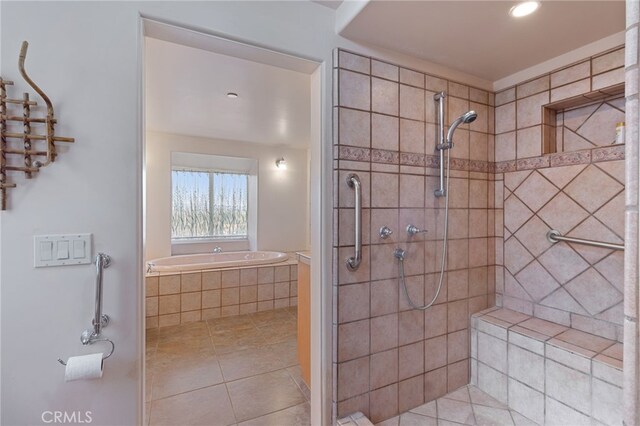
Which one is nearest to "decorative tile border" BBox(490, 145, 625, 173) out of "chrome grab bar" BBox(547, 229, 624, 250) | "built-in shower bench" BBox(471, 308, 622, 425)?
"chrome grab bar" BBox(547, 229, 624, 250)

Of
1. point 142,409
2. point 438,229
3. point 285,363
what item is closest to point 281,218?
point 285,363

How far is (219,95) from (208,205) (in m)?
2.38

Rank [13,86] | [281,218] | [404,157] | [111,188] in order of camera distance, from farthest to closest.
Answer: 1. [281,218]
2. [404,157]
3. [111,188]
4. [13,86]

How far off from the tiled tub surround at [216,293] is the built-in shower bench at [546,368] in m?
2.31

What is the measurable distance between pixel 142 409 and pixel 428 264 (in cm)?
156

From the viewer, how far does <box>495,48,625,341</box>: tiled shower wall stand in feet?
4.93

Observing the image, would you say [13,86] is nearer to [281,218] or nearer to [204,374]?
[204,374]

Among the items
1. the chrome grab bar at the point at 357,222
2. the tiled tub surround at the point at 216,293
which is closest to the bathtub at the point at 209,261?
the tiled tub surround at the point at 216,293

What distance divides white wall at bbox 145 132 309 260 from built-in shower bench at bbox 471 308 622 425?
10.8 feet

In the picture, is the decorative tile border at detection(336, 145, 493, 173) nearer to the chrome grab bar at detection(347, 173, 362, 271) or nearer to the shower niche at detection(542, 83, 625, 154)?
the chrome grab bar at detection(347, 173, 362, 271)

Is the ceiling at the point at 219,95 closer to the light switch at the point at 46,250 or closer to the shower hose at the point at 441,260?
the shower hose at the point at 441,260

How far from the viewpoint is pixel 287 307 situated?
359 cm

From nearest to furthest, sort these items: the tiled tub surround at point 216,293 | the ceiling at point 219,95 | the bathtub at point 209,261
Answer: the ceiling at point 219,95 < the tiled tub surround at point 216,293 < the bathtub at point 209,261

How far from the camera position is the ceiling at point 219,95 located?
6.25ft
